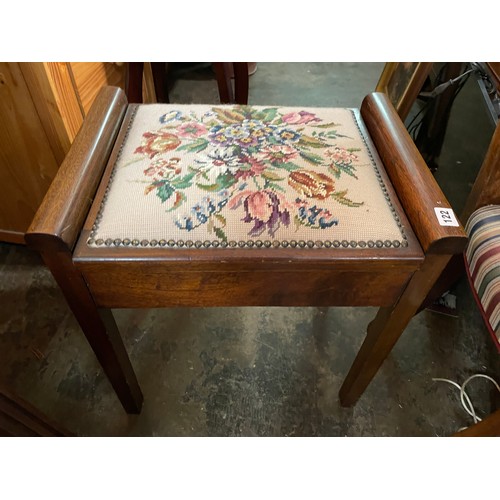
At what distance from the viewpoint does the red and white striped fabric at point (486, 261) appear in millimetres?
633

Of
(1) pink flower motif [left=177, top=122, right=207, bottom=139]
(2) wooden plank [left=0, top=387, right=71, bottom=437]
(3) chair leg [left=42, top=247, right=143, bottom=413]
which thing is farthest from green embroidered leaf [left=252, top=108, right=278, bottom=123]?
(2) wooden plank [left=0, top=387, right=71, bottom=437]

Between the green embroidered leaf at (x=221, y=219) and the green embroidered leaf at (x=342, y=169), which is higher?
the green embroidered leaf at (x=342, y=169)

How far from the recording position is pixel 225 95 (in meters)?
1.45

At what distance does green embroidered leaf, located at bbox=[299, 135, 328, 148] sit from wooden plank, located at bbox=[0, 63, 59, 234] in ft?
1.93

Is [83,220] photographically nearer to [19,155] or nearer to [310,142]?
[310,142]

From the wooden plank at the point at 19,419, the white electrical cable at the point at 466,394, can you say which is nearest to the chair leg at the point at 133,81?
the wooden plank at the point at 19,419

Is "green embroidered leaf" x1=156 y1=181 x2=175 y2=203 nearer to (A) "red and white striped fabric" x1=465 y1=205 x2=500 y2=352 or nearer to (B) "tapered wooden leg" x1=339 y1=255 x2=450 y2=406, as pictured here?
(B) "tapered wooden leg" x1=339 y1=255 x2=450 y2=406

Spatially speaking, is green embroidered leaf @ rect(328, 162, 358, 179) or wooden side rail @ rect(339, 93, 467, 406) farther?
green embroidered leaf @ rect(328, 162, 358, 179)

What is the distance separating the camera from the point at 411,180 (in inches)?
24.6

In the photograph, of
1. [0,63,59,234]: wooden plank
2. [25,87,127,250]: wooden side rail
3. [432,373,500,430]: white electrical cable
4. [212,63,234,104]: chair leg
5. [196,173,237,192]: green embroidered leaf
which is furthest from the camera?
[212,63,234,104]: chair leg

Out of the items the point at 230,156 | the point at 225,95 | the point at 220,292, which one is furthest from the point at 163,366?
the point at 225,95

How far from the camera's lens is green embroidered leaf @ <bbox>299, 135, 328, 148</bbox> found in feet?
2.36

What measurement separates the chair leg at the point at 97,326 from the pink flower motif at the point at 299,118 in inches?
19.2

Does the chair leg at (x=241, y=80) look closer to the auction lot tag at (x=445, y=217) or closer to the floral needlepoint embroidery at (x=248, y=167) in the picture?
the floral needlepoint embroidery at (x=248, y=167)
